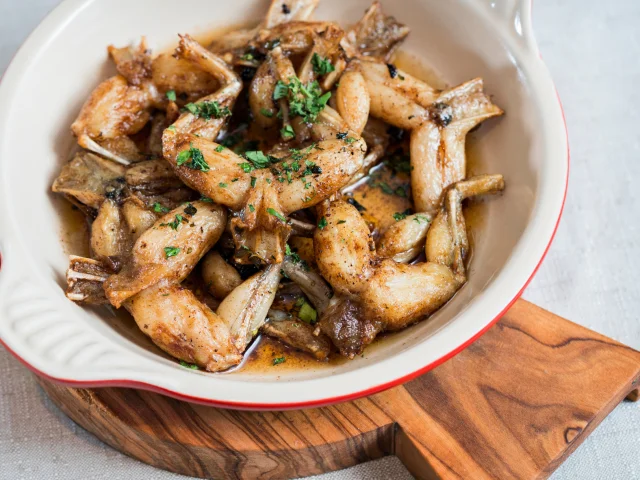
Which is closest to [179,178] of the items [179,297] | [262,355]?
[179,297]

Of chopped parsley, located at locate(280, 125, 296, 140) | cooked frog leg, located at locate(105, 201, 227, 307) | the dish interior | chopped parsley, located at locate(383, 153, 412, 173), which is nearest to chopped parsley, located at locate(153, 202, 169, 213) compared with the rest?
cooked frog leg, located at locate(105, 201, 227, 307)

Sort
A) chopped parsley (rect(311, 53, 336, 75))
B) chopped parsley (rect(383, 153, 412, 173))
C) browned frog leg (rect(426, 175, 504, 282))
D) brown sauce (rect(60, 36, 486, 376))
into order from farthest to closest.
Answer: chopped parsley (rect(383, 153, 412, 173)), chopped parsley (rect(311, 53, 336, 75)), browned frog leg (rect(426, 175, 504, 282)), brown sauce (rect(60, 36, 486, 376))

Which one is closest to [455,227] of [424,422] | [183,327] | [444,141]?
[444,141]

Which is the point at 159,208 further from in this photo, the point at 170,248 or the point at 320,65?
the point at 320,65

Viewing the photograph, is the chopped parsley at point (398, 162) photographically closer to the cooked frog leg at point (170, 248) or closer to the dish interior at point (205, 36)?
the dish interior at point (205, 36)

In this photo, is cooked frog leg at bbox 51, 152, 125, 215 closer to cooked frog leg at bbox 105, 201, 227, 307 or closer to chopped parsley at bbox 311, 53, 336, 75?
cooked frog leg at bbox 105, 201, 227, 307

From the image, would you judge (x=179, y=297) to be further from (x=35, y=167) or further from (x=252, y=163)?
(x=35, y=167)
